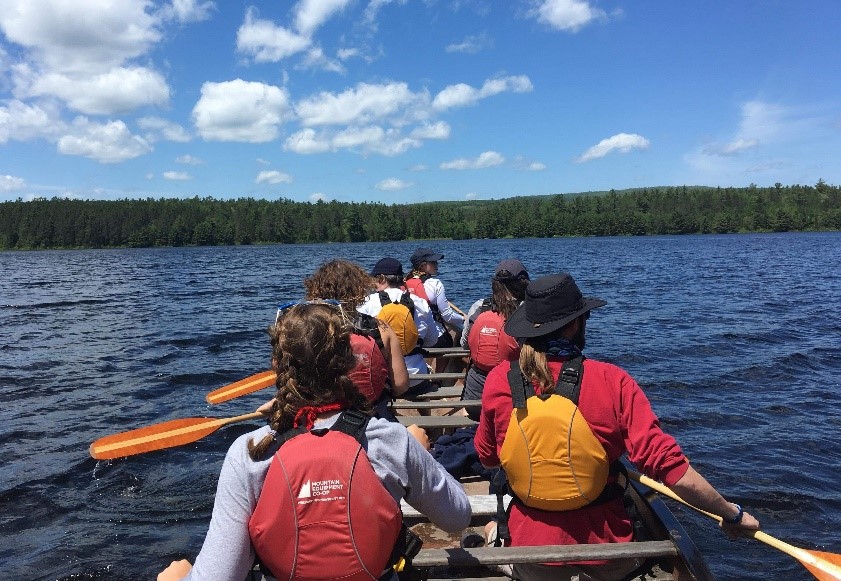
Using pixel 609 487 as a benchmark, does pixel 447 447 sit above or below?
below

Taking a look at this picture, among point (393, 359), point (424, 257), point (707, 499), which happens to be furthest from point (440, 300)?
point (707, 499)

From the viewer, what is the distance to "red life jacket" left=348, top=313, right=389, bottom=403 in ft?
15.3

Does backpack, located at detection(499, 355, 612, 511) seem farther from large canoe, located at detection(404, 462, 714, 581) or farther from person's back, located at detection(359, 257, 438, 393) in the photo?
person's back, located at detection(359, 257, 438, 393)

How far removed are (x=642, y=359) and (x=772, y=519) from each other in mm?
8604

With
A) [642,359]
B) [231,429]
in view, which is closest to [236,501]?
[231,429]

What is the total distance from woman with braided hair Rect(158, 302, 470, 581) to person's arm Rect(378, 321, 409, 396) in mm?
2468

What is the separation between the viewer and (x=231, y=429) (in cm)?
1085

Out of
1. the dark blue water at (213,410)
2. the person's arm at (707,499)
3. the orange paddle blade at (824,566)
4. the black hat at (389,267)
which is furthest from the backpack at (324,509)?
the black hat at (389,267)

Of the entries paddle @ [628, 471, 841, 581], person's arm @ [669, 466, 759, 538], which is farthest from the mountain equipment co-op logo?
paddle @ [628, 471, 841, 581]

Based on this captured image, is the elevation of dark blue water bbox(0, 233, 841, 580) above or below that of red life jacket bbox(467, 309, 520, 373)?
below

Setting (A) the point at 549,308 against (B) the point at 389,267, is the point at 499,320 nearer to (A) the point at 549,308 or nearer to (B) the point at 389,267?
(B) the point at 389,267

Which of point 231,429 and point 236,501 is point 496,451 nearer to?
point 236,501

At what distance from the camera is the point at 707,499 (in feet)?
9.59

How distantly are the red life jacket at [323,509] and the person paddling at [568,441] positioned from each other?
0.97 m
